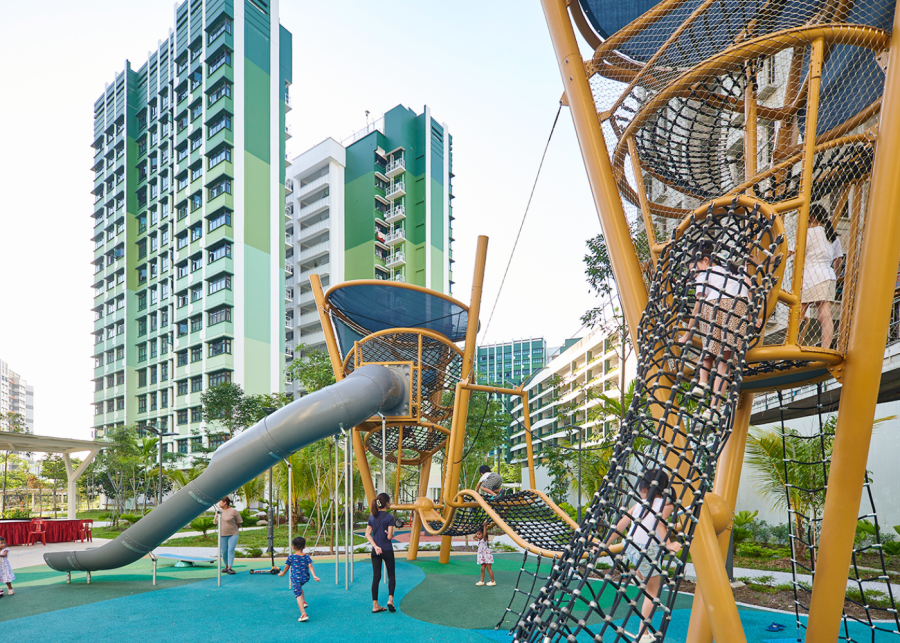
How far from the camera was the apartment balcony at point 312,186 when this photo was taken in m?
49.2

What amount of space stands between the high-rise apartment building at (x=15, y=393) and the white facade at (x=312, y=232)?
92.3 m

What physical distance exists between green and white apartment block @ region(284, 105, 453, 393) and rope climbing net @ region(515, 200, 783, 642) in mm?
44604

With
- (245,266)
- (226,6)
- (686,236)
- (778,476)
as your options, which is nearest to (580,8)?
(686,236)

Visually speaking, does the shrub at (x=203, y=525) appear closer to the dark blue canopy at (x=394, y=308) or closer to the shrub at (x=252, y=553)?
the shrub at (x=252, y=553)

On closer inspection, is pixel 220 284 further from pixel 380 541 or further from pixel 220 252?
pixel 380 541

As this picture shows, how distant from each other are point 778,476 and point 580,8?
9.35 m

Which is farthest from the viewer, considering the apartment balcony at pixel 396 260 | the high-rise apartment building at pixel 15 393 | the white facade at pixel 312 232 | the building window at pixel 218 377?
the high-rise apartment building at pixel 15 393

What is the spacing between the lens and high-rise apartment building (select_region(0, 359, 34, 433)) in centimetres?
12362

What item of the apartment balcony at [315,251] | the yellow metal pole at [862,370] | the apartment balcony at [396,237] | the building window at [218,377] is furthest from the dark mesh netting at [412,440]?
the apartment balcony at [396,237]

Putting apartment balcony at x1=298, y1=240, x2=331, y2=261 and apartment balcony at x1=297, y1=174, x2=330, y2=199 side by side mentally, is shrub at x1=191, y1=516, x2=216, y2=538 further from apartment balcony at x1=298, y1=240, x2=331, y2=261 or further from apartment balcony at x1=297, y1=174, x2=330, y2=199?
apartment balcony at x1=297, y1=174, x2=330, y2=199

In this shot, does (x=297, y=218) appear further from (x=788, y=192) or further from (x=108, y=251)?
(x=788, y=192)

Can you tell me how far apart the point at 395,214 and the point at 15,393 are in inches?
4730

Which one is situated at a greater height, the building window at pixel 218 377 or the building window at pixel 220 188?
the building window at pixel 220 188

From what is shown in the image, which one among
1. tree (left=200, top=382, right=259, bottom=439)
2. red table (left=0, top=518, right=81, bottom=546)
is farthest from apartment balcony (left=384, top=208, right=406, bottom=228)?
red table (left=0, top=518, right=81, bottom=546)
